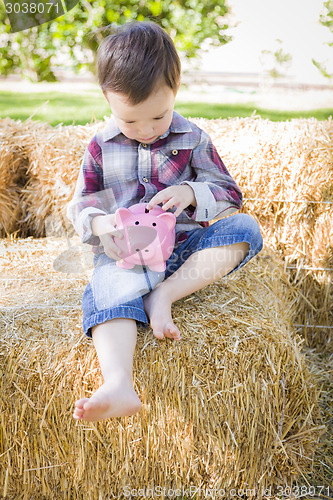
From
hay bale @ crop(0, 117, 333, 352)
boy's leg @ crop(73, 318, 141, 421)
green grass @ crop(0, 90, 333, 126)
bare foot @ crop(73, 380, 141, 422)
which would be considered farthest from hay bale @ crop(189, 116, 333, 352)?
green grass @ crop(0, 90, 333, 126)

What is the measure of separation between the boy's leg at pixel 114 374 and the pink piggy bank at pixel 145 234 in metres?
0.19

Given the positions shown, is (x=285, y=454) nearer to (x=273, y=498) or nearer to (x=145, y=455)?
(x=273, y=498)

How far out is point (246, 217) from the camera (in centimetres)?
142

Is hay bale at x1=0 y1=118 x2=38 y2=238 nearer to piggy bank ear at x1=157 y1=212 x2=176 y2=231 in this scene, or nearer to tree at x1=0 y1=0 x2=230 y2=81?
piggy bank ear at x1=157 y1=212 x2=176 y2=231

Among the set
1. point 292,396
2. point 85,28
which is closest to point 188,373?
point 292,396

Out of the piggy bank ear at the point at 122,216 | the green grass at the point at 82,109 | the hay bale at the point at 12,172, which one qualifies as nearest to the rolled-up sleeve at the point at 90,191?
the piggy bank ear at the point at 122,216

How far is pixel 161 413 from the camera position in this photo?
1.23 m

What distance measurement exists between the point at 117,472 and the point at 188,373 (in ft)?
1.10

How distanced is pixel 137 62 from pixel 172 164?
1.19ft

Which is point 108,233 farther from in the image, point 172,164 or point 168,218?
point 172,164

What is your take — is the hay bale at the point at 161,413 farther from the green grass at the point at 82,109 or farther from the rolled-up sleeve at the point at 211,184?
the green grass at the point at 82,109

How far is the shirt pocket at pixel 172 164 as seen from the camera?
1.46 metres

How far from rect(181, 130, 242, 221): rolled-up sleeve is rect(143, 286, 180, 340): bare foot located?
28 centimetres
